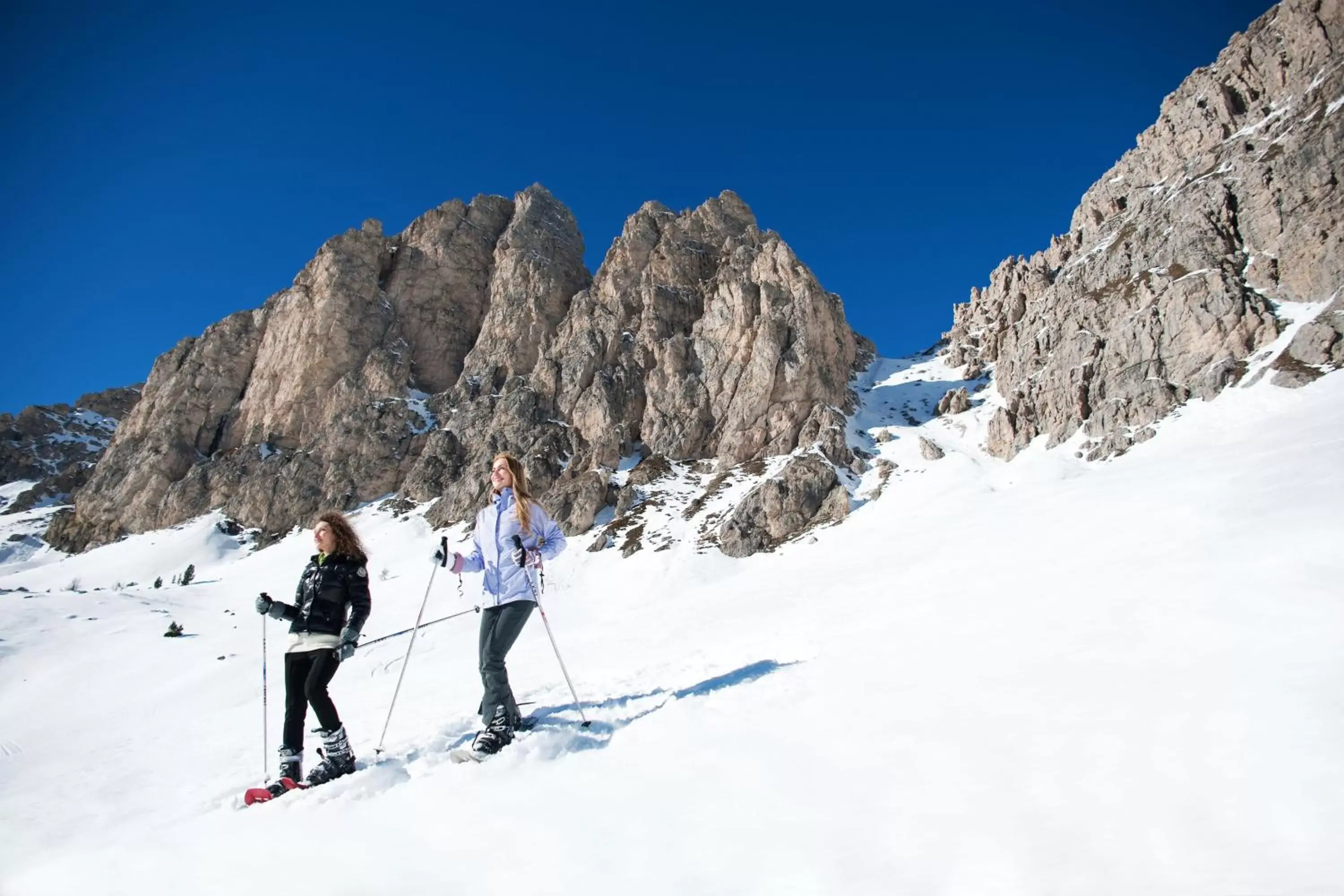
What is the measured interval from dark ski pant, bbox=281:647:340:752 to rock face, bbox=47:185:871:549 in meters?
46.2

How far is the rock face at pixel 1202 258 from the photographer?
4100cm

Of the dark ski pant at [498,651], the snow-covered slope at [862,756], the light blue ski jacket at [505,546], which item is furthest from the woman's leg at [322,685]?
the light blue ski jacket at [505,546]

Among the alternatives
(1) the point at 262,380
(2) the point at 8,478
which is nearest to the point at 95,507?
(1) the point at 262,380

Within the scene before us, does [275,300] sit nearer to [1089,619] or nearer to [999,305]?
[999,305]

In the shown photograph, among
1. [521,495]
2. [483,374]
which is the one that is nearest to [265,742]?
[521,495]

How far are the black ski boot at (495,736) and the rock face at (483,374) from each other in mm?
46273

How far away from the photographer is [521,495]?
6723 millimetres

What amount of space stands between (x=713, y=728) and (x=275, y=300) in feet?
359

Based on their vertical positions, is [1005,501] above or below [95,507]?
below

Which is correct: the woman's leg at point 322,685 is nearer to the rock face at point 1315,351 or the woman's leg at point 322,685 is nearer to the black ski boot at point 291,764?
the black ski boot at point 291,764

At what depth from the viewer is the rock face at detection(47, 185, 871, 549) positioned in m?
62.1

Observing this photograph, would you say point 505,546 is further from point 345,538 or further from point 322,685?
point 322,685

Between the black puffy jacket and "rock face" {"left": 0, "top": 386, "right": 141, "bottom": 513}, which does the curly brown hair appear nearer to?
the black puffy jacket

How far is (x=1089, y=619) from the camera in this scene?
6.82 metres
